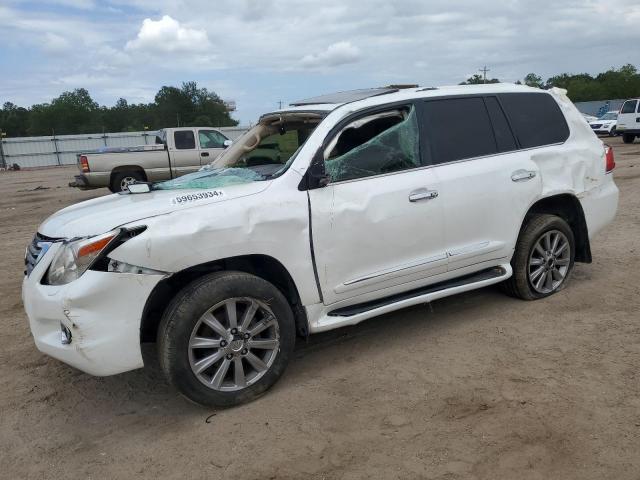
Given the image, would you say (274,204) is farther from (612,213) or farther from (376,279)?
(612,213)

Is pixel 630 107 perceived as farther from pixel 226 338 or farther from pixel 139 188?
pixel 226 338

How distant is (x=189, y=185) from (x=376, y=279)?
1.48 meters

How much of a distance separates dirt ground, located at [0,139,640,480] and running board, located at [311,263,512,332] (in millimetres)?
370

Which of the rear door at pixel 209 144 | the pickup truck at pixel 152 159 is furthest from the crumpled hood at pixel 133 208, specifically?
the rear door at pixel 209 144

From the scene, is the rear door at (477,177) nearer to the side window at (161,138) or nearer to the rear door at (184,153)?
the rear door at (184,153)

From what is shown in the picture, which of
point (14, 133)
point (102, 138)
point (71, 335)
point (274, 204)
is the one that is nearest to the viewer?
point (71, 335)

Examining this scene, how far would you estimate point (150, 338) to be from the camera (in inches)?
141

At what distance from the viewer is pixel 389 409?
3322 millimetres

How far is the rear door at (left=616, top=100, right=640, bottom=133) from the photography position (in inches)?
891

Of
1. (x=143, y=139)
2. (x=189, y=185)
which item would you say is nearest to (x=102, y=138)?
(x=143, y=139)

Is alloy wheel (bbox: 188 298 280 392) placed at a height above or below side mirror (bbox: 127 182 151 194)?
below

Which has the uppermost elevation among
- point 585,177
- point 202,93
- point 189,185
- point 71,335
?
point 202,93

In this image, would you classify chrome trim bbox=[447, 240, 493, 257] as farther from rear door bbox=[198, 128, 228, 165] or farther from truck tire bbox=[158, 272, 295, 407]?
rear door bbox=[198, 128, 228, 165]

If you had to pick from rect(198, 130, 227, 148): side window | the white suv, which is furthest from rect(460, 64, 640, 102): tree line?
rect(198, 130, 227, 148): side window
